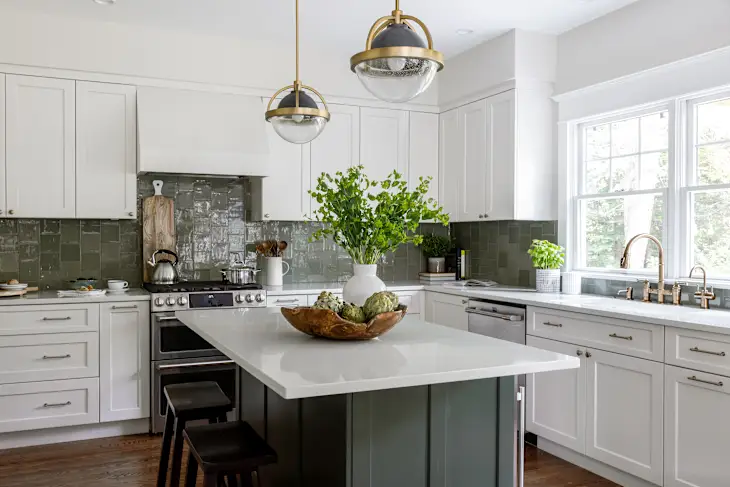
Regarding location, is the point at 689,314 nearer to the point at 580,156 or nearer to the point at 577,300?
the point at 577,300

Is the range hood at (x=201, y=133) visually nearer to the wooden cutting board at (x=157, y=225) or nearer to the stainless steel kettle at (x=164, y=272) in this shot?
the wooden cutting board at (x=157, y=225)

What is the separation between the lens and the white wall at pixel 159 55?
14.7 ft

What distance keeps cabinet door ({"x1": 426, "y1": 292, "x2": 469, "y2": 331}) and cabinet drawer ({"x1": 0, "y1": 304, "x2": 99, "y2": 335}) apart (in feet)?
7.98

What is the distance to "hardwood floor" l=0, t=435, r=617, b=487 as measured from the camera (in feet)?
12.0

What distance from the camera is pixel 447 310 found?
5035mm

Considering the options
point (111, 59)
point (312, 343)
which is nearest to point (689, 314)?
point (312, 343)

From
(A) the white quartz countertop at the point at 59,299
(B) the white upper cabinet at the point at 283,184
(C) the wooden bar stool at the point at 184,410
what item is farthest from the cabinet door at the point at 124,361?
(C) the wooden bar stool at the point at 184,410

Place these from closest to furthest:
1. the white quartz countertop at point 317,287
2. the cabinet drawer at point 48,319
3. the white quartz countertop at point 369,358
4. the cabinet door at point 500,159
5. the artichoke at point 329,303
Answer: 1. the white quartz countertop at point 369,358
2. the artichoke at point 329,303
3. the cabinet drawer at point 48,319
4. the cabinet door at point 500,159
5. the white quartz countertop at point 317,287

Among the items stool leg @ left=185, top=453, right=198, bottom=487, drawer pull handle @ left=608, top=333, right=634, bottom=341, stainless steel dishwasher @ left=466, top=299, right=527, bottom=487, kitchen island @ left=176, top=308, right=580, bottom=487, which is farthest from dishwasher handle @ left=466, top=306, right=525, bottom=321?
stool leg @ left=185, top=453, right=198, bottom=487

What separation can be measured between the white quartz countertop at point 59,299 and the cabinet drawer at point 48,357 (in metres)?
0.22

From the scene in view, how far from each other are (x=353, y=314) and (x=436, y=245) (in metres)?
3.49

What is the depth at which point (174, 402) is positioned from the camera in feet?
9.41

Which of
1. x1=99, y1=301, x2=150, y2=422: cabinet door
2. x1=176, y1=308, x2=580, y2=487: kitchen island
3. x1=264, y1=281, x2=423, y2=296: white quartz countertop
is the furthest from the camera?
x1=264, y1=281, x2=423, y2=296: white quartz countertop

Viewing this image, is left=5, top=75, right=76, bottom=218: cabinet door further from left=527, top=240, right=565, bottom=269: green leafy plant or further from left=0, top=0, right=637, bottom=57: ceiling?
left=527, top=240, right=565, bottom=269: green leafy plant
